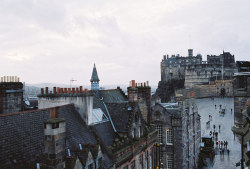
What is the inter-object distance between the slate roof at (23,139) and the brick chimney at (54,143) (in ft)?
4.08

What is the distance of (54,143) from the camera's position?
874cm

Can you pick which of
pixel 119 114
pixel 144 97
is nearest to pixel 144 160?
pixel 119 114

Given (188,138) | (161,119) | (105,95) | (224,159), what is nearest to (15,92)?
(105,95)

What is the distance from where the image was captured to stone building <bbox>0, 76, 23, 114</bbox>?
1226 centimetres

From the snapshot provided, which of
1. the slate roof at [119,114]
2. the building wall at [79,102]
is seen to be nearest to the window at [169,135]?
the slate roof at [119,114]

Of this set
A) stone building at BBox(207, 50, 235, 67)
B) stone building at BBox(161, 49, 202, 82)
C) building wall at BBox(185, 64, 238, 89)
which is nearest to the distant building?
building wall at BBox(185, 64, 238, 89)

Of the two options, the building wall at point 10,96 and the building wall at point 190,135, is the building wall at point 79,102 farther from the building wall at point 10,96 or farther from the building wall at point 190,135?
the building wall at point 190,135

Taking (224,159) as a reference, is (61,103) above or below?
above

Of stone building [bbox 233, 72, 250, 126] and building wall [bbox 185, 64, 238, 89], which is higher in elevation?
building wall [bbox 185, 64, 238, 89]

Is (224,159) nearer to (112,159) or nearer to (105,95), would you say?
(105,95)

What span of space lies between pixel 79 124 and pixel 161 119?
15.2 m

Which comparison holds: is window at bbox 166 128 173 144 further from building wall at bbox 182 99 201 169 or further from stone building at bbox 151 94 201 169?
building wall at bbox 182 99 201 169

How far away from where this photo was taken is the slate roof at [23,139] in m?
9.05

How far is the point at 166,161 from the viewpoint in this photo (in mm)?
26984
